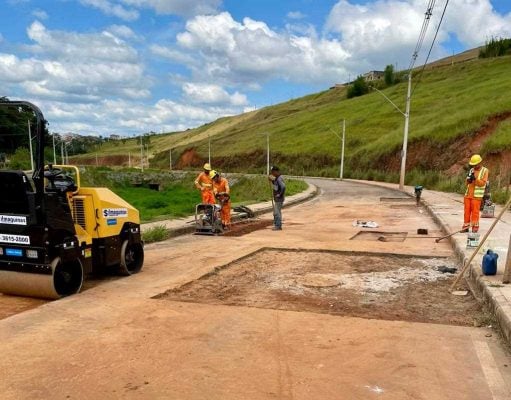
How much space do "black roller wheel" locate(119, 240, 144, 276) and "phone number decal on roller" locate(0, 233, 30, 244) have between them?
175cm

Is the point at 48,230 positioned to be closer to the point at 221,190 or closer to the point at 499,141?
the point at 221,190

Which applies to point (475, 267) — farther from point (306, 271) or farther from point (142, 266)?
point (142, 266)

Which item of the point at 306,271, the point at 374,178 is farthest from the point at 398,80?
the point at 306,271

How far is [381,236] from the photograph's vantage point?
44.0 ft


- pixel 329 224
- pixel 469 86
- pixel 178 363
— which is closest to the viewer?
pixel 178 363

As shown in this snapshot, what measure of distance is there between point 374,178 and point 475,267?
152ft

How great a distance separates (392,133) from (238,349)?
64.4m

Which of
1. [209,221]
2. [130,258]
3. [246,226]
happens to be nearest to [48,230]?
[130,258]

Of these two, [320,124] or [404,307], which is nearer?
[404,307]

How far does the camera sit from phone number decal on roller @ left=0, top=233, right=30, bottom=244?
6.56 metres

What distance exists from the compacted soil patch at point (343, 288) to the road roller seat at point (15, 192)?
2.10 metres

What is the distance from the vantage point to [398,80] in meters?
119

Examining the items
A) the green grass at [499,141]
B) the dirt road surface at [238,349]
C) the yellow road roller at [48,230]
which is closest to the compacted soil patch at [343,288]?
the dirt road surface at [238,349]

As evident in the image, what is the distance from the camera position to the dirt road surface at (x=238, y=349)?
4.15 meters
